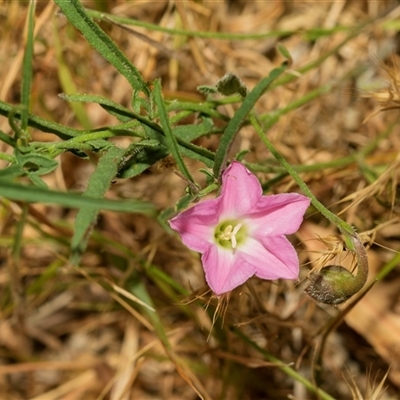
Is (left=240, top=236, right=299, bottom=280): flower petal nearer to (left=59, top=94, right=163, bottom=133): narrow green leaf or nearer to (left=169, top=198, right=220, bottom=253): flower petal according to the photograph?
(left=169, top=198, right=220, bottom=253): flower petal

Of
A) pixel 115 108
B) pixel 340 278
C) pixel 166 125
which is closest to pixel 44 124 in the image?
pixel 115 108

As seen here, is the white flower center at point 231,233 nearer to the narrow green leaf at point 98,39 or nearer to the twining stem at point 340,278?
the twining stem at point 340,278

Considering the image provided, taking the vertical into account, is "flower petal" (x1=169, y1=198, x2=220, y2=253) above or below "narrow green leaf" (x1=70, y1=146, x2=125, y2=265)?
below

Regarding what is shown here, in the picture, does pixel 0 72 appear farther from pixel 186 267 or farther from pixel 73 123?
pixel 186 267

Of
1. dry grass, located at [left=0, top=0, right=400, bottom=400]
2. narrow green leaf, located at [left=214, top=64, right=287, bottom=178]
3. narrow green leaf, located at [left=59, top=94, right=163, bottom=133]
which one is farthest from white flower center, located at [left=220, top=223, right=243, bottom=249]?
dry grass, located at [left=0, top=0, right=400, bottom=400]

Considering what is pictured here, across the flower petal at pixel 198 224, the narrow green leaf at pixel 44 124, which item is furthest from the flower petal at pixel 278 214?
the narrow green leaf at pixel 44 124

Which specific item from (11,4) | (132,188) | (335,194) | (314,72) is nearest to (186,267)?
(132,188)

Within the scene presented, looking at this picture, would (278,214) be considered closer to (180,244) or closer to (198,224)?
(198,224)
